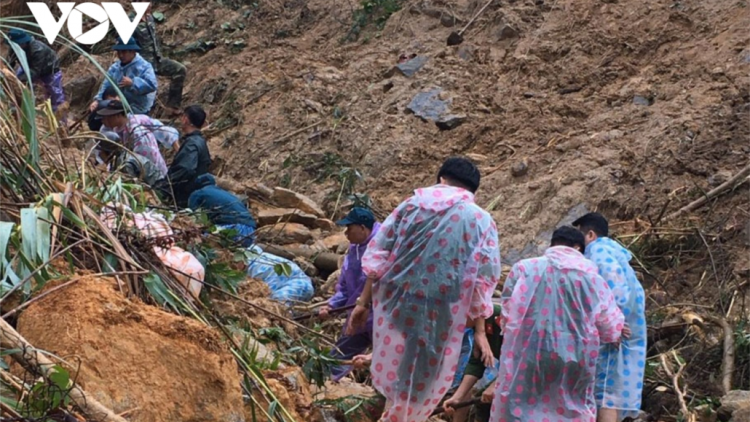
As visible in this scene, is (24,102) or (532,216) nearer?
(24,102)

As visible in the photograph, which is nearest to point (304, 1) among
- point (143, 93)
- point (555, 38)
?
point (555, 38)

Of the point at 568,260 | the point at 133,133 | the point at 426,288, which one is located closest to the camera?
the point at 426,288

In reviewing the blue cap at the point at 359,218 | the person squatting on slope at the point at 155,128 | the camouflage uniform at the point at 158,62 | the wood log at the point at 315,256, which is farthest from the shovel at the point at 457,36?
the blue cap at the point at 359,218

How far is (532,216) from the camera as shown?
8125mm

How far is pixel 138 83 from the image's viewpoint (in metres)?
8.36

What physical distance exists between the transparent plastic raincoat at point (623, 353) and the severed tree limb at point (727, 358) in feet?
3.44

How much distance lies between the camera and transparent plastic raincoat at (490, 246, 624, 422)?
15.0 feet

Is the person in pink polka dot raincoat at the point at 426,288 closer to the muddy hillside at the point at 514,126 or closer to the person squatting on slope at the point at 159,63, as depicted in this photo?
the muddy hillside at the point at 514,126

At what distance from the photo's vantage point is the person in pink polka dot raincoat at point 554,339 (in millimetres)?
4586

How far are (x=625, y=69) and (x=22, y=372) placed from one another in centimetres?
697

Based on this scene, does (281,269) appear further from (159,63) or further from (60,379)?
(159,63)

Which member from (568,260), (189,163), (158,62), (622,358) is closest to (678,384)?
(622,358)

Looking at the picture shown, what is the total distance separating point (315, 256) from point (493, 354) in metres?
2.81

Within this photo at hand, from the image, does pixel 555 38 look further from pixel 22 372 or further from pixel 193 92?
pixel 22 372
